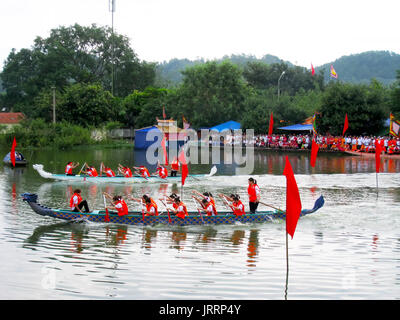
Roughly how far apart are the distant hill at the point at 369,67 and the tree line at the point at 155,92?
159ft

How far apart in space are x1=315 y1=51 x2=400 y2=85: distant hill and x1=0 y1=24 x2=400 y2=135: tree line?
4850 centimetres

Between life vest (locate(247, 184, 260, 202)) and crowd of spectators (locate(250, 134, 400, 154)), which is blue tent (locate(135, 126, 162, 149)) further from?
life vest (locate(247, 184, 260, 202))

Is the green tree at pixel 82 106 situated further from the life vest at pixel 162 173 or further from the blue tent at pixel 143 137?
the life vest at pixel 162 173

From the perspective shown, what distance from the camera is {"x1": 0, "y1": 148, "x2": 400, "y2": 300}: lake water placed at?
1030cm

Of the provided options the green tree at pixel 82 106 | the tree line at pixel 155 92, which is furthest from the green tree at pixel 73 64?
the green tree at pixel 82 106

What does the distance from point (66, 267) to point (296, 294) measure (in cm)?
533

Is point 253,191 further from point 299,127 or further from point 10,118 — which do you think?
point 10,118

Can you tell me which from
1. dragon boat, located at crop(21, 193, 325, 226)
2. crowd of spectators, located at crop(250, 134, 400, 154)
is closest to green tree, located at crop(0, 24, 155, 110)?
crowd of spectators, located at crop(250, 134, 400, 154)

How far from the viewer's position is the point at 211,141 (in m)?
57.2

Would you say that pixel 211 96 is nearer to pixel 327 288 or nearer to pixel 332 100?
pixel 332 100

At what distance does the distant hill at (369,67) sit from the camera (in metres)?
134
